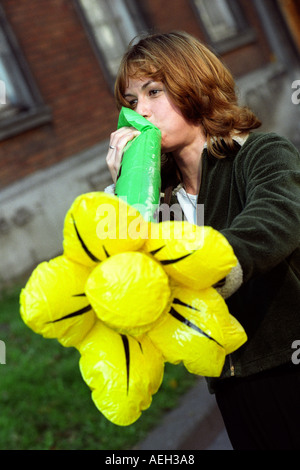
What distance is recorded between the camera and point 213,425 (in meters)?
3.95

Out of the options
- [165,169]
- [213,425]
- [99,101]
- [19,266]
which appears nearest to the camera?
[165,169]

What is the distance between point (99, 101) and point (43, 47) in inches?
43.5

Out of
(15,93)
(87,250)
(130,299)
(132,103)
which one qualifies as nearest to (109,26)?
(15,93)

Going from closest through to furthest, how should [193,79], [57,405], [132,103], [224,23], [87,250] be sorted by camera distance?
[87,250] < [193,79] < [132,103] < [57,405] < [224,23]

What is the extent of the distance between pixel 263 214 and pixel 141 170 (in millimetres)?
409

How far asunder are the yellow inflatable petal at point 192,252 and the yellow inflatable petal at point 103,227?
0.17ft

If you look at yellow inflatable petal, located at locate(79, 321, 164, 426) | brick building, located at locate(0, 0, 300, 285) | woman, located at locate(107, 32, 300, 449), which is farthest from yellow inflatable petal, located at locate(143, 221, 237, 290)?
brick building, located at locate(0, 0, 300, 285)

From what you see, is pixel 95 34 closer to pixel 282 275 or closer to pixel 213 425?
pixel 213 425

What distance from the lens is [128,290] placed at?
1.21m

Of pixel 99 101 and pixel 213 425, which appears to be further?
pixel 99 101

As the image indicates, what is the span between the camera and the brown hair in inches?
78.9

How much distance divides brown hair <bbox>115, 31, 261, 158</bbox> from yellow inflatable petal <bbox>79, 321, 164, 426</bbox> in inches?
31.9

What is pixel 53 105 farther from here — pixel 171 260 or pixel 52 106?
pixel 171 260

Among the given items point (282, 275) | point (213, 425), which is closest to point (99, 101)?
point (213, 425)
